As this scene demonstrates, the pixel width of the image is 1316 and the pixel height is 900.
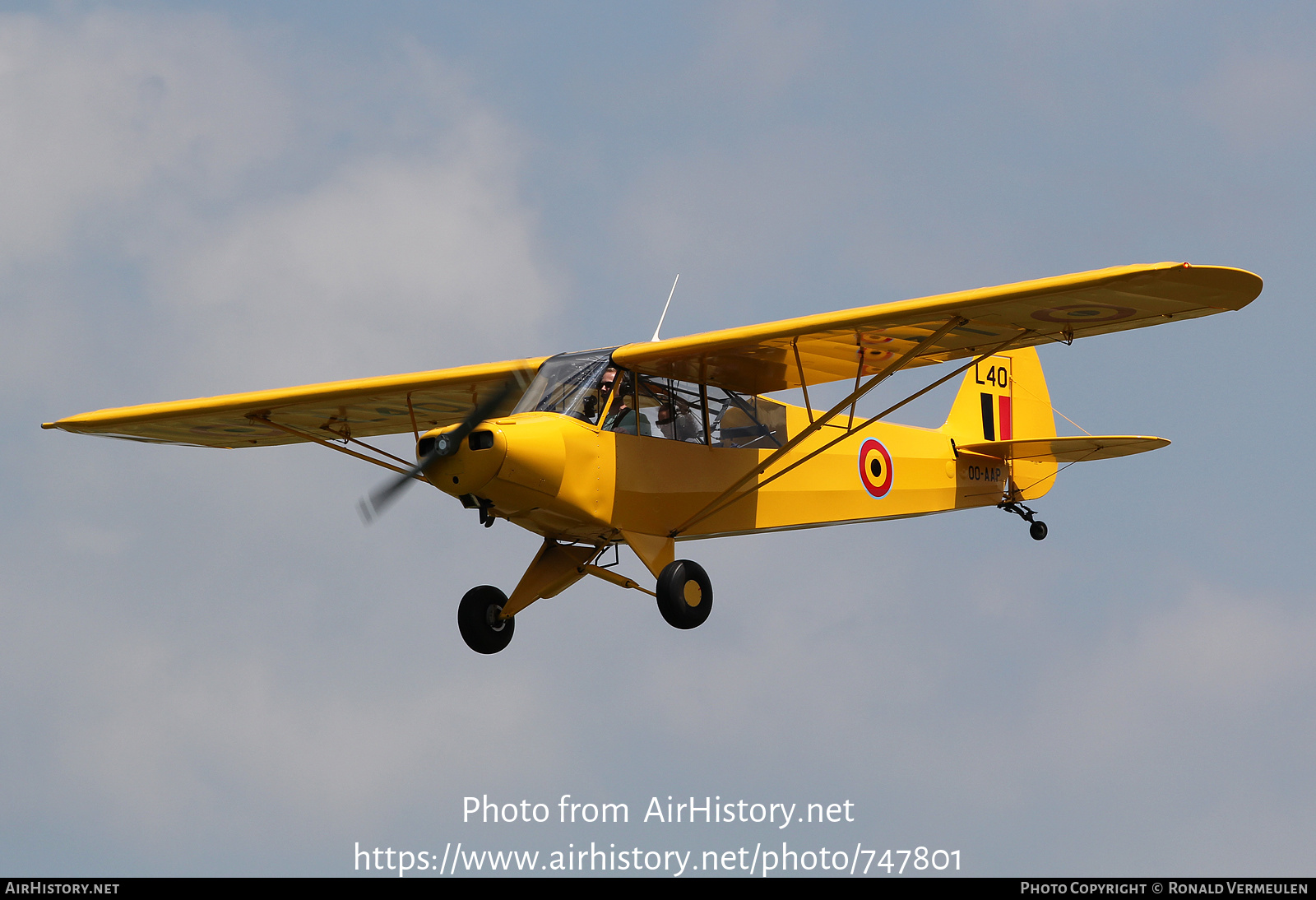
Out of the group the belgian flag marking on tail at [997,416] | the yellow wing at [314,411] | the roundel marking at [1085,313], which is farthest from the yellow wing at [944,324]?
the belgian flag marking on tail at [997,416]

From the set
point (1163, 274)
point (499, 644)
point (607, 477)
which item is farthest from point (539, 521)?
point (1163, 274)

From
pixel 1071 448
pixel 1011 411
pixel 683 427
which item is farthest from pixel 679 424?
pixel 1011 411

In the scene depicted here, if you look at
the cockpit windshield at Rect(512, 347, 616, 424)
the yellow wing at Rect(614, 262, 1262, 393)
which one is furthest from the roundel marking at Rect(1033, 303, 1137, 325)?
the cockpit windshield at Rect(512, 347, 616, 424)

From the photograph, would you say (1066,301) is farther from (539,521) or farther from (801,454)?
(539,521)

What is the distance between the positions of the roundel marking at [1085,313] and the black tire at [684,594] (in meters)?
3.71

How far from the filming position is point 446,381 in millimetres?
15523

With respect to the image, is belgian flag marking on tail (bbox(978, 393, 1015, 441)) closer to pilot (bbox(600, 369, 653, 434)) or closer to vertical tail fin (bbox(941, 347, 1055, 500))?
vertical tail fin (bbox(941, 347, 1055, 500))

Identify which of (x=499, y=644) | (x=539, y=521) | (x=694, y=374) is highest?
(x=694, y=374)

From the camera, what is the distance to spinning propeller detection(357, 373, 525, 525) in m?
12.6

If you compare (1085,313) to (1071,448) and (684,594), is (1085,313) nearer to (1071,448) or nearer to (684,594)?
(684,594)

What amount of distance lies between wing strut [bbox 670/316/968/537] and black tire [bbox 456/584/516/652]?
1838 mm

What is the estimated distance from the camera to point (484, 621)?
48.4 feet

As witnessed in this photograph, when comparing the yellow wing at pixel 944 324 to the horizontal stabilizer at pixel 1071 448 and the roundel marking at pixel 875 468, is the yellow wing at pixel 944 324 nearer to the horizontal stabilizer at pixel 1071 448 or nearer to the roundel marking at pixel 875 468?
the roundel marking at pixel 875 468

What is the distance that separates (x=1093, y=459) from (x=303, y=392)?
9.03 meters
